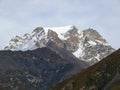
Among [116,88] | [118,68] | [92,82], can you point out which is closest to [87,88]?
[92,82]

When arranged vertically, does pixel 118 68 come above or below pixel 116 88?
above

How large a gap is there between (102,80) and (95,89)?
727 centimetres

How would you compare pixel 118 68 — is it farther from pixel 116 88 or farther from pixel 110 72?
pixel 116 88

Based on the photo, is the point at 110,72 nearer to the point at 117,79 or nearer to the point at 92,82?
the point at 92,82

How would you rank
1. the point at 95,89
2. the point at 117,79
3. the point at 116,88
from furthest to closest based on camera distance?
1. the point at 95,89
2. the point at 117,79
3. the point at 116,88

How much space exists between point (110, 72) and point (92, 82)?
1023cm

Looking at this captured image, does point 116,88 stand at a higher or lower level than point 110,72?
lower

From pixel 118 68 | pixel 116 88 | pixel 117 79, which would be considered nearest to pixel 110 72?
pixel 118 68

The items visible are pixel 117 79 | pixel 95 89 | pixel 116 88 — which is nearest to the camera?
pixel 116 88

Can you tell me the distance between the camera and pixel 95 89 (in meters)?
190

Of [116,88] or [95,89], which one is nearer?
[116,88]

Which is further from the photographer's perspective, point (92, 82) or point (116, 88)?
point (92, 82)

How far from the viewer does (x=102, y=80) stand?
19475 cm

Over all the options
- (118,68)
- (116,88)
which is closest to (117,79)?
(116,88)
